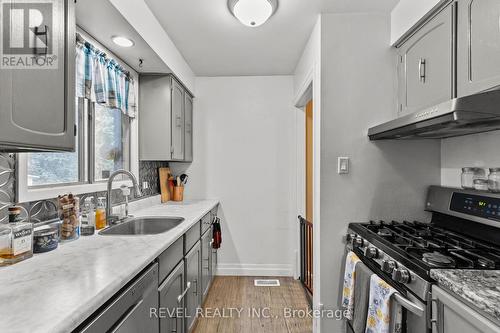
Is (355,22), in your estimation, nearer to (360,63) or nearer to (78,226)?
(360,63)

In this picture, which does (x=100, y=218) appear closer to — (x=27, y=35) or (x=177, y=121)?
(x=27, y=35)

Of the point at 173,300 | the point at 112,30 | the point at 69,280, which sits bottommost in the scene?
the point at 173,300

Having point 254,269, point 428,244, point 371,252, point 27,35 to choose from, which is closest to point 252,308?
point 254,269

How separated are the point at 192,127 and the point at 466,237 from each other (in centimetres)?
287

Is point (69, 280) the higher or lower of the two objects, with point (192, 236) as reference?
higher

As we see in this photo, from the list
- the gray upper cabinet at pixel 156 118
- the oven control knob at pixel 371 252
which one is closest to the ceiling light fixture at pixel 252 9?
the gray upper cabinet at pixel 156 118

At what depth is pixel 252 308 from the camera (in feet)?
8.73

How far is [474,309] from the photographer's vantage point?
914mm

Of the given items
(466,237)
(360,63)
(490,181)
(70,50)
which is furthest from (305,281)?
(70,50)

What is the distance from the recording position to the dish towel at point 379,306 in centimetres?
128

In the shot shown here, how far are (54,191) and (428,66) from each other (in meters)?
2.25

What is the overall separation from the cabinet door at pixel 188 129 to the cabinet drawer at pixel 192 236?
1.12 m

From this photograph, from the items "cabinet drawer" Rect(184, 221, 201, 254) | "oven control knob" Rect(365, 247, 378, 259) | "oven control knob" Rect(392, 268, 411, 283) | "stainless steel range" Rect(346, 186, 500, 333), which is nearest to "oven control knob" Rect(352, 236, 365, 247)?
"stainless steel range" Rect(346, 186, 500, 333)

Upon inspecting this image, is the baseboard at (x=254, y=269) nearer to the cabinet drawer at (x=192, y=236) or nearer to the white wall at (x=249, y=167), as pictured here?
the white wall at (x=249, y=167)
